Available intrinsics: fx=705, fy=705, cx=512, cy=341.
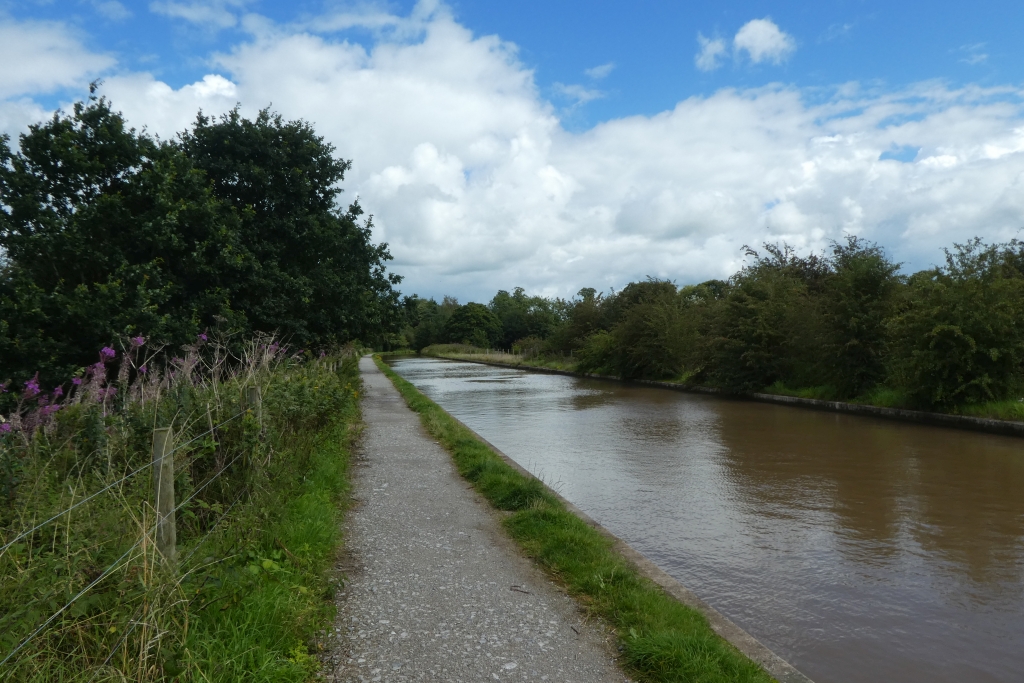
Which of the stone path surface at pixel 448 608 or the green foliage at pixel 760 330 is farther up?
the green foliage at pixel 760 330

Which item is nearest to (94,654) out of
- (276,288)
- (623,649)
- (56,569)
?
(56,569)

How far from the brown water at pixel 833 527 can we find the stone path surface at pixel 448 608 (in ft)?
4.82

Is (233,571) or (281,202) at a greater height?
(281,202)

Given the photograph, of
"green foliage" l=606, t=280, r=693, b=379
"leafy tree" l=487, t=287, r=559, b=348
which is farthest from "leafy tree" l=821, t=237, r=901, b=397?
"leafy tree" l=487, t=287, r=559, b=348

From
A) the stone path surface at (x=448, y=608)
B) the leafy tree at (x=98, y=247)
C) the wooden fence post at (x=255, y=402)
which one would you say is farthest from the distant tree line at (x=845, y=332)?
the wooden fence post at (x=255, y=402)

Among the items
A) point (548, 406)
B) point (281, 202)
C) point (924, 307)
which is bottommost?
point (548, 406)

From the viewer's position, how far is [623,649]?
402 cm

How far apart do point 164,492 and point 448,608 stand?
1.93m

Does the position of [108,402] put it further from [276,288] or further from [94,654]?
[276,288]

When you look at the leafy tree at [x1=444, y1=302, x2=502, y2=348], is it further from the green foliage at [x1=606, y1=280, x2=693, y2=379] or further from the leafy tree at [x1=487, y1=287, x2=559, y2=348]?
the green foliage at [x1=606, y1=280, x2=693, y2=379]

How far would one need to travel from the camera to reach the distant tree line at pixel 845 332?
1550cm

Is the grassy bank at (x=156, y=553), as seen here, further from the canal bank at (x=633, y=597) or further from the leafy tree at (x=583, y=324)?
the leafy tree at (x=583, y=324)

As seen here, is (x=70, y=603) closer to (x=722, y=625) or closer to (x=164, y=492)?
(x=164, y=492)

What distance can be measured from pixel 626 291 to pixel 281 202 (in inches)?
1197
